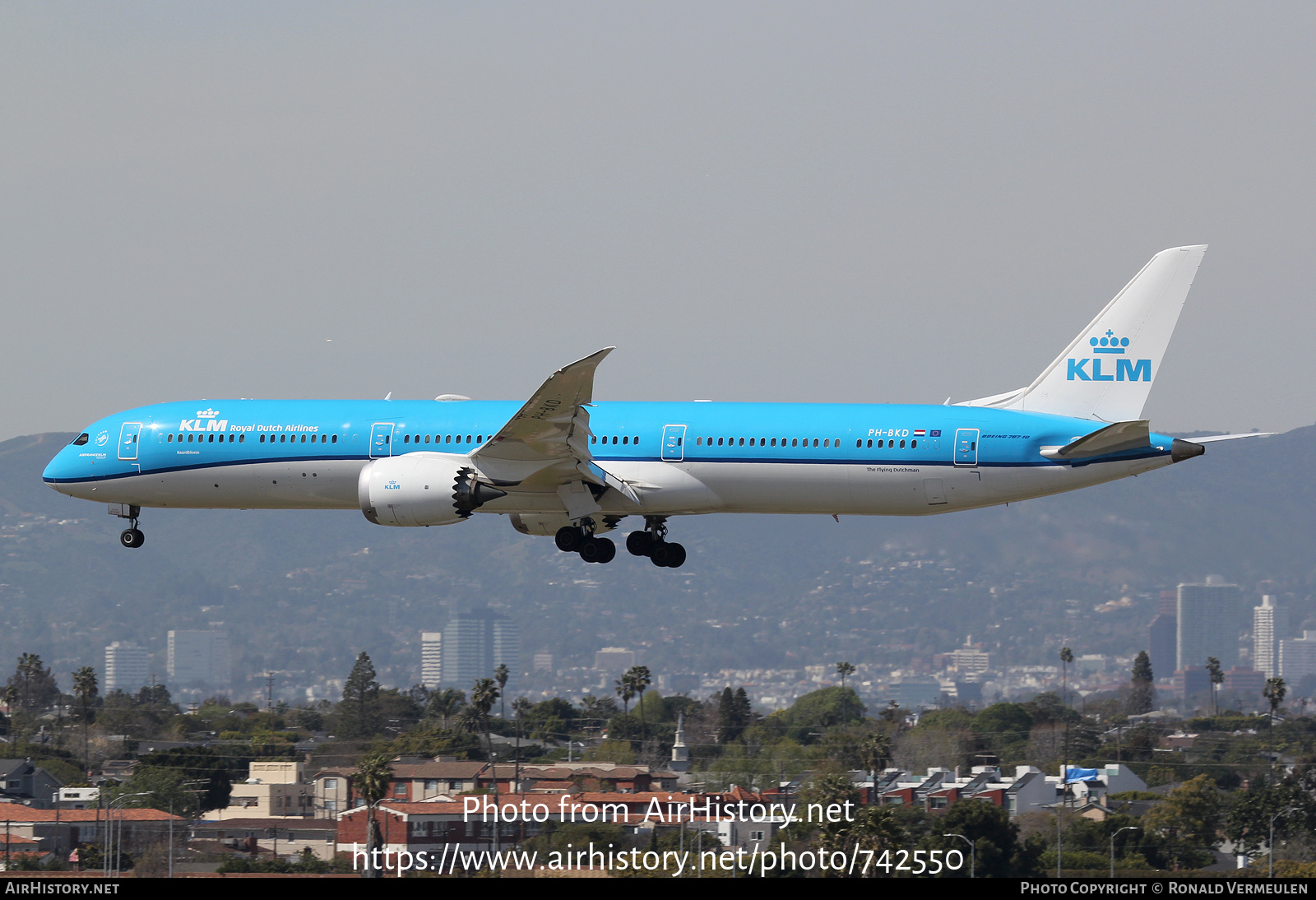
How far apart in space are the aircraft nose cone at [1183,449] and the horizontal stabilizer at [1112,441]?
655 millimetres

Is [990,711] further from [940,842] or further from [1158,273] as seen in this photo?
[1158,273]

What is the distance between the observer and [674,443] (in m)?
46.1

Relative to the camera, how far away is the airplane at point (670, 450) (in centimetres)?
4481

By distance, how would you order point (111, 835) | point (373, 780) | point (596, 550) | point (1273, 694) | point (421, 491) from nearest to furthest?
point (421, 491) → point (596, 550) → point (111, 835) → point (373, 780) → point (1273, 694)

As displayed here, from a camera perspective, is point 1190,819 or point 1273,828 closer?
point 1273,828

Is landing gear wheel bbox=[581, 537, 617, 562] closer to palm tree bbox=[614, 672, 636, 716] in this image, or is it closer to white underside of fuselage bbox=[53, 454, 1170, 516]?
white underside of fuselage bbox=[53, 454, 1170, 516]

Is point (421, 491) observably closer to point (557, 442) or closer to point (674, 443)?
point (557, 442)

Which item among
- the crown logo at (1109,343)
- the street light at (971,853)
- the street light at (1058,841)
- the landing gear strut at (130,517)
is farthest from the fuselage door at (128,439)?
the street light at (1058,841)

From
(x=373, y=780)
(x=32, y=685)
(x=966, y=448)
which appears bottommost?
(x=373, y=780)

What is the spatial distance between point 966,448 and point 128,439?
26225 millimetres

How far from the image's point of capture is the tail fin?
46750 millimetres

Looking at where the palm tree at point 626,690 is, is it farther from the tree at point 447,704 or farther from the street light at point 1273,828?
the street light at point 1273,828

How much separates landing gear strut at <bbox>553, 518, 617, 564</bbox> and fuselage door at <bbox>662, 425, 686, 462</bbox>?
385 centimetres

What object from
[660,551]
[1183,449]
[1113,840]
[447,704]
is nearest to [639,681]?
[447,704]
